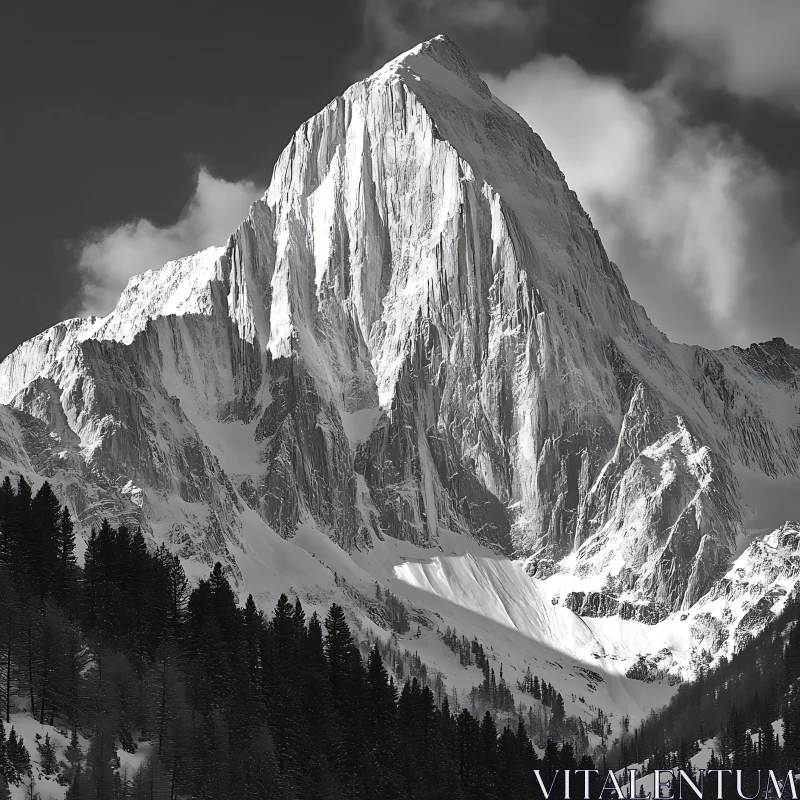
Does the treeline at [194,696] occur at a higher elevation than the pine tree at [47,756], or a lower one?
higher

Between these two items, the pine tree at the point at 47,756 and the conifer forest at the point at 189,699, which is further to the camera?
the conifer forest at the point at 189,699

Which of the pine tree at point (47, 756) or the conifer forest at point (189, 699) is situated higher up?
the conifer forest at point (189, 699)

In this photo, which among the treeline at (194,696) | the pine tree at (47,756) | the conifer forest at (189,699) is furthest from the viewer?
the treeline at (194,696)

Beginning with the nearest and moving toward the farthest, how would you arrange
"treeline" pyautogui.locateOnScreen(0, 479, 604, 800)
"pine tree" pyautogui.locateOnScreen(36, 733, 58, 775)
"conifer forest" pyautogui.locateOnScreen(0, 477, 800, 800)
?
"pine tree" pyautogui.locateOnScreen(36, 733, 58, 775) < "conifer forest" pyautogui.locateOnScreen(0, 477, 800, 800) < "treeline" pyautogui.locateOnScreen(0, 479, 604, 800)

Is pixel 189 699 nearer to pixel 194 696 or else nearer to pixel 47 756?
pixel 194 696

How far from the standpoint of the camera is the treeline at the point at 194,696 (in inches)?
3792

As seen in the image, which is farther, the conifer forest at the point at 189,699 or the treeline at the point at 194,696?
the treeline at the point at 194,696

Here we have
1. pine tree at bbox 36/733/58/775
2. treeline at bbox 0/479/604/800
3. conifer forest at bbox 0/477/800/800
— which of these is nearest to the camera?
pine tree at bbox 36/733/58/775

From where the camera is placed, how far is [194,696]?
4267 inches

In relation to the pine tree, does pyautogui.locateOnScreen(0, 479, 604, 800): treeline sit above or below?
above

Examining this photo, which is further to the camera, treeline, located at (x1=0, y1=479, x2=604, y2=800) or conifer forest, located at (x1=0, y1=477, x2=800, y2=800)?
treeline, located at (x1=0, y1=479, x2=604, y2=800)

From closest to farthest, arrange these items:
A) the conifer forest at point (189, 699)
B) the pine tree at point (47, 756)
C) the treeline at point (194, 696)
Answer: the pine tree at point (47, 756)
the conifer forest at point (189, 699)
the treeline at point (194, 696)

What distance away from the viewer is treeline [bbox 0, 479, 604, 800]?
316ft

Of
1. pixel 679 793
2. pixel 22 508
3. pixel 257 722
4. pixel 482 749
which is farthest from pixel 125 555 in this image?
pixel 679 793
